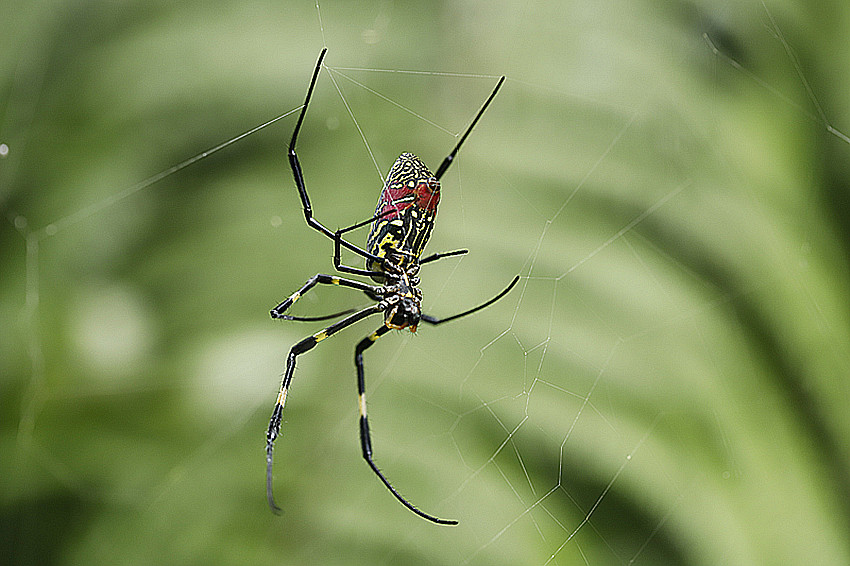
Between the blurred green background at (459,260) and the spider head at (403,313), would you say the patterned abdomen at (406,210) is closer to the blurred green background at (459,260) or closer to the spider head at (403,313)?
the spider head at (403,313)

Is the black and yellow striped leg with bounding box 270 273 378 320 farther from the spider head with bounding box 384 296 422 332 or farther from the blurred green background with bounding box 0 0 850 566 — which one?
the blurred green background with bounding box 0 0 850 566

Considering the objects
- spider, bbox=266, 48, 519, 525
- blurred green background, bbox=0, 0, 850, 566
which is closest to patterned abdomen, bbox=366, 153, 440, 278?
spider, bbox=266, 48, 519, 525

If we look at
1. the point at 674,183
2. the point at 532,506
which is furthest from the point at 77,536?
the point at 674,183

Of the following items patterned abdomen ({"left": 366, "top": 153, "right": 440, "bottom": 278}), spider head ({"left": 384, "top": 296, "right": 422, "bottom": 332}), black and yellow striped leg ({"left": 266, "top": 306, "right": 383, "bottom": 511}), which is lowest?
black and yellow striped leg ({"left": 266, "top": 306, "right": 383, "bottom": 511})

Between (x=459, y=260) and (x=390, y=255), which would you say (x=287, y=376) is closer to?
(x=390, y=255)

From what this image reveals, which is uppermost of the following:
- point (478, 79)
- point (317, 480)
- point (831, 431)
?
point (478, 79)

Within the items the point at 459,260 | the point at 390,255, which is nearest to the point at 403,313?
the point at 390,255

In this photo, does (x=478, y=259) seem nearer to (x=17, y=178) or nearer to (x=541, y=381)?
(x=541, y=381)

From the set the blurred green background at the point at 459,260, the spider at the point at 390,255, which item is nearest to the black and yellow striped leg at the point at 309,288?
the spider at the point at 390,255
